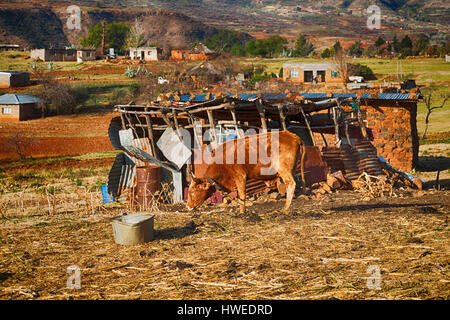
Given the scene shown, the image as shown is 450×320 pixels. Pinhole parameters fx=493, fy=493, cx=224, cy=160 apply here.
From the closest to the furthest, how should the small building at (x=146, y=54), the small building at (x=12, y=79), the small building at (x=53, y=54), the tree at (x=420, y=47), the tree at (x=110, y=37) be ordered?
1. the small building at (x=12, y=79)
2. the small building at (x=53, y=54)
3. the small building at (x=146, y=54)
4. the tree at (x=420, y=47)
5. the tree at (x=110, y=37)

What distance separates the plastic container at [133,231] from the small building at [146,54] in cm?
8119

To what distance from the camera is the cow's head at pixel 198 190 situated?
11.1 metres

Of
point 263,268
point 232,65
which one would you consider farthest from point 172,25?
point 263,268

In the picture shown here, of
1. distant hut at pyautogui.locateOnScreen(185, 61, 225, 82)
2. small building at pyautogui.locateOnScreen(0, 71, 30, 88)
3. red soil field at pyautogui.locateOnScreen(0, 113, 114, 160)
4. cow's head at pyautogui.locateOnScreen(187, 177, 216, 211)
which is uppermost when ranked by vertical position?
distant hut at pyautogui.locateOnScreen(185, 61, 225, 82)

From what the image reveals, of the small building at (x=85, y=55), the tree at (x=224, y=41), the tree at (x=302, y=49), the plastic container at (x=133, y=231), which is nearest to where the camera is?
the plastic container at (x=133, y=231)

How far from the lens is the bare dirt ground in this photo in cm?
682

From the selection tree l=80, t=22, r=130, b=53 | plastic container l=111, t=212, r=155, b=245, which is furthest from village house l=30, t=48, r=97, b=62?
plastic container l=111, t=212, r=155, b=245

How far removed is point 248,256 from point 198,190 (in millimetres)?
3171

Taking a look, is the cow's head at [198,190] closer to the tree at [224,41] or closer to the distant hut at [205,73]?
the distant hut at [205,73]

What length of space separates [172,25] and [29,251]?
15627 centimetres

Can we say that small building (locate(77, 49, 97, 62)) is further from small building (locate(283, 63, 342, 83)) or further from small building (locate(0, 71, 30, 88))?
small building (locate(283, 63, 342, 83))

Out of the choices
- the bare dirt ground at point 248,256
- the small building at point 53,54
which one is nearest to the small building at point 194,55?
the small building at point 53,54

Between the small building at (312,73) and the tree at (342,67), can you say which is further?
the small building at (312,73)

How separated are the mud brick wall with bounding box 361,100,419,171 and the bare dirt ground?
11.4 metres
